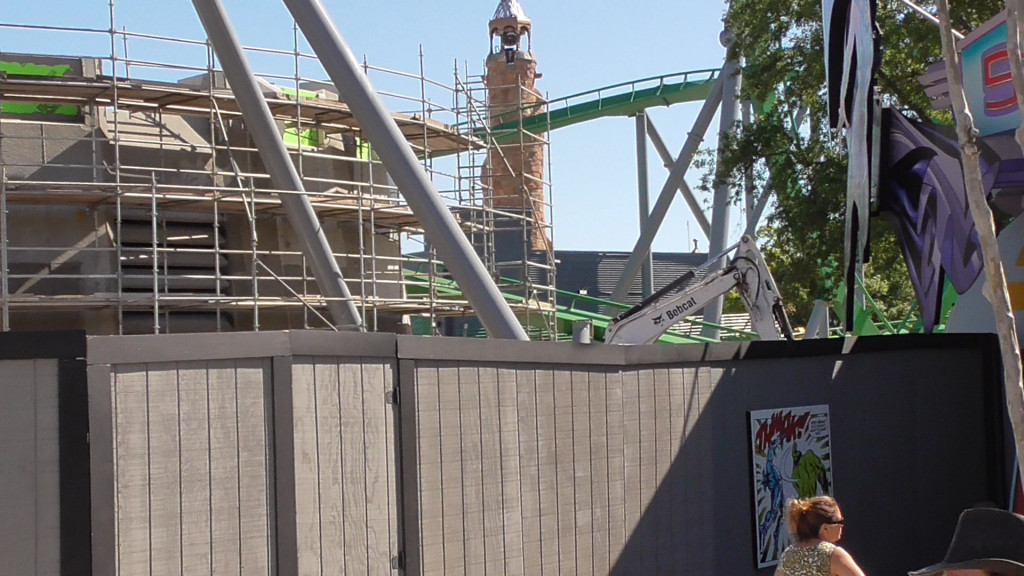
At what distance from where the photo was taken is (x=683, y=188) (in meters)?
41.9

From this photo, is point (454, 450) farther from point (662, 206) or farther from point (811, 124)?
point (662, 206)

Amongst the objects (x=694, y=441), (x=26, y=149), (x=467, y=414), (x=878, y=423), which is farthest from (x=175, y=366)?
(x=26, y=149)

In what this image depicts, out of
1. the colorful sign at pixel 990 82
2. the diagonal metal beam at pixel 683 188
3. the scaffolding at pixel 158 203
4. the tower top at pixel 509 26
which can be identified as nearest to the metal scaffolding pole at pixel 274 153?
the scaffolding at pixel 158 203

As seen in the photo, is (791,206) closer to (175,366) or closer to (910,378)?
(910,378)

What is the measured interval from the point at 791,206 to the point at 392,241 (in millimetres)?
6792

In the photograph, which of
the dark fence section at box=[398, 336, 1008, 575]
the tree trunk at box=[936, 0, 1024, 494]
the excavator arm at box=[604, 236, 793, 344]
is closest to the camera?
the tree trunk at box=[936, 0, 1024, 494]

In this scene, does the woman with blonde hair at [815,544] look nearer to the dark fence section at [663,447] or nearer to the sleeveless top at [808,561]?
the sleeveless top at [808,561]

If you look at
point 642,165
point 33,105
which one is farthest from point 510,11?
point 33,105

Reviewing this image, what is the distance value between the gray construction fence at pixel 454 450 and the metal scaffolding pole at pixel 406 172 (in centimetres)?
393

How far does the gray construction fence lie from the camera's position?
669cm

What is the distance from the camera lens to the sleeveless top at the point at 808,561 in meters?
5.96

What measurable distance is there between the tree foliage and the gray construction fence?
9.21 m

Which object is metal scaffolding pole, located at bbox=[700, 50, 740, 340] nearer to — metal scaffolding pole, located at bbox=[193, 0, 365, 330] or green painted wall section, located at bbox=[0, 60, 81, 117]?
metal scaffolding pole, located at bbox=[193, 0, 365, 330]

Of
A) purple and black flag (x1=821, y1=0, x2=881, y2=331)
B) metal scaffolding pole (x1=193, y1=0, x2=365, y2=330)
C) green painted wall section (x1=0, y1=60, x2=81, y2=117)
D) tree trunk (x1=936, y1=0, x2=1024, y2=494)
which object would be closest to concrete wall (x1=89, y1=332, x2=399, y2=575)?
tree trunk (x1=936, y1=0, x2=1024, y2=494)
